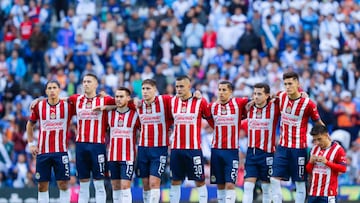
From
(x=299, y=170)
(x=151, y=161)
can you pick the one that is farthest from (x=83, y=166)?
(x=299, y=170)

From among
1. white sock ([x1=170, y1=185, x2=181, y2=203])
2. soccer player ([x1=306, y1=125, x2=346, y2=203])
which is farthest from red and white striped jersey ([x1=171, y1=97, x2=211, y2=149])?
soccer player ([x1=306, y1=125, x2=346, y2=203])

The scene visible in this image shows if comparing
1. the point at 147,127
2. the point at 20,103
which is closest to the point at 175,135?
the point at 147,127

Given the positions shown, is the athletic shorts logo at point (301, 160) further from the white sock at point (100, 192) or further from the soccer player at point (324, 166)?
the white sock at point (100, 192)

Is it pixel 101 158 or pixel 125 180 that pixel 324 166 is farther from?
pixel 101 158

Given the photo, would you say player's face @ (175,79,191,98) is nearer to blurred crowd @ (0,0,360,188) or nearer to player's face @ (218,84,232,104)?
player's face @ (218,84,232,104)

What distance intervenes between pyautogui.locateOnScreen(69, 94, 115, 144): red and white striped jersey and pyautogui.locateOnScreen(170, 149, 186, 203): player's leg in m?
1.44

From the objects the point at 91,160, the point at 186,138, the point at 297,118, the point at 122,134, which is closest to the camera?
the point at 297,118

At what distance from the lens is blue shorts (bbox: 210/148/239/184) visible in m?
23.6

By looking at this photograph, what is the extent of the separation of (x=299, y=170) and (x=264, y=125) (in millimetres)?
1099

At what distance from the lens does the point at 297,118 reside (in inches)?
920

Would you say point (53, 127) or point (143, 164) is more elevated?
point (53, 127)

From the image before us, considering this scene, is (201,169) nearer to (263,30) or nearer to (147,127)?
(147,127)

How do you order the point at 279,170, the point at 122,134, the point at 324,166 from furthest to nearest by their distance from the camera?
1. the point at 122,134
2. the point at 279,170
3. the point at 324,166

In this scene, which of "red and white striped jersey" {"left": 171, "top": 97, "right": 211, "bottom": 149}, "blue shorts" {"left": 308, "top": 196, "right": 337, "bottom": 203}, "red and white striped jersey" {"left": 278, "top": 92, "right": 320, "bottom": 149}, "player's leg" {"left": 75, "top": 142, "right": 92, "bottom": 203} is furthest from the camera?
"player's leg" {"left": 75, "top": 142, "right": 92, "bottom": 203}
